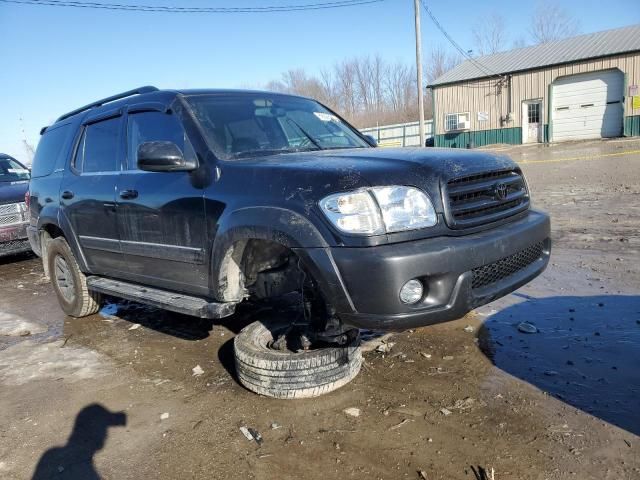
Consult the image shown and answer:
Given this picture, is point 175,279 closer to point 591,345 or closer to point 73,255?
point 73,255

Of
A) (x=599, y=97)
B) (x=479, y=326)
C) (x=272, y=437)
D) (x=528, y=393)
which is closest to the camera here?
(x=272, y=437)

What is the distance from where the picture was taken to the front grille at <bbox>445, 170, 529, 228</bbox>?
2.64 m

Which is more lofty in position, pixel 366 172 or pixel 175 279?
pixel 366 172

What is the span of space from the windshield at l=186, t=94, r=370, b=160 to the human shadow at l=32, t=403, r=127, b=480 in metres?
1.85

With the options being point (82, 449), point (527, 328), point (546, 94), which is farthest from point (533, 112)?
point (82, 449)

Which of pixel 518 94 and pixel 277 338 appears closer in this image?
pixel 277 338

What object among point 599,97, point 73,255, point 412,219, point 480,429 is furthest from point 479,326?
point 599,97

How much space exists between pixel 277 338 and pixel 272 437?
98 cm

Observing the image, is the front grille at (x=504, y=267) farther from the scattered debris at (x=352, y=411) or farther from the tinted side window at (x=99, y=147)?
the tinted side window at (x=99, y=147)

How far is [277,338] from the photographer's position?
11.9 feet

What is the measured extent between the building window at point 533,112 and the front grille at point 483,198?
1117 inches

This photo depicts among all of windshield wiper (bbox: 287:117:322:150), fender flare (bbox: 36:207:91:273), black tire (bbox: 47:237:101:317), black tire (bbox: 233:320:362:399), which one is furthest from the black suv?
black tire (bbox: 233:320:362:399)

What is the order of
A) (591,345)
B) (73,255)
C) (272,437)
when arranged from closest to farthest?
(272,437)
(591,345)
(73,255)

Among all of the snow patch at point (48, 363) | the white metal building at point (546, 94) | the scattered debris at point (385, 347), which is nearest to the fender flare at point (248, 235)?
the scattered debris at point (385, 347)
